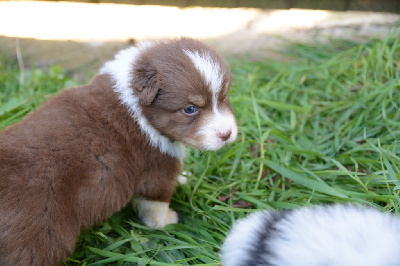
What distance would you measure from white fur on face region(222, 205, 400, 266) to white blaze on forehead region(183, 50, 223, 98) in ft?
4.03

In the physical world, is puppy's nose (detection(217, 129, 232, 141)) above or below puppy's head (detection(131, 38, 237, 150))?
below

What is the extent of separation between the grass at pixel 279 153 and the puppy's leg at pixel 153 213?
7 cm

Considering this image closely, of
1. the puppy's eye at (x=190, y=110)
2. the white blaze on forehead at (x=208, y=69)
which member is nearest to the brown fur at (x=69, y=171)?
the puppy's eye at (x=190, y=110)

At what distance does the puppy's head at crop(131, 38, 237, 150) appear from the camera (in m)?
3.11

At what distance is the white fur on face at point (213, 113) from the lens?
314 cm

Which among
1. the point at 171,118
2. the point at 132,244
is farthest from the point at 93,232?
the point at 171,118

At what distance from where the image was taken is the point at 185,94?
3107 mm

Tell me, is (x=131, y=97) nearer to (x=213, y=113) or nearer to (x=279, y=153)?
(x=213, y=113)

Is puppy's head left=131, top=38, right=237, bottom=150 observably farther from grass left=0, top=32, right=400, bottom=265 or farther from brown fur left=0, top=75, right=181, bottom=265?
grass left=0, top=32, right=400, bottom=265

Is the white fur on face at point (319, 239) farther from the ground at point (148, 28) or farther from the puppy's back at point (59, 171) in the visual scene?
the ground at point (148, 28)

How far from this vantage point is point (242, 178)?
3.88 m

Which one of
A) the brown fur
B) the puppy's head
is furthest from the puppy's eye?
the brown fur

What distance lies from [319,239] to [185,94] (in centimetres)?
156

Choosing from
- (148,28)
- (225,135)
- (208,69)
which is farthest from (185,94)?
(148,28)
